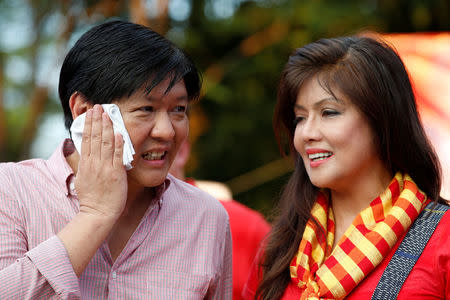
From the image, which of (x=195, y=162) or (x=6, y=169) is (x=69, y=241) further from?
(x=195, y=162)

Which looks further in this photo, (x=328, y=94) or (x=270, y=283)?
(x=270, y=283)

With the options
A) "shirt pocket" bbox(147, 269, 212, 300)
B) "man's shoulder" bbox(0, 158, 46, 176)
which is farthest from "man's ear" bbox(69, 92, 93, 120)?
"shirt pocket" bbox(147, 269, 212, 300)

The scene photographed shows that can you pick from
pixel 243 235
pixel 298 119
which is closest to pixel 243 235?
pixel 243 235

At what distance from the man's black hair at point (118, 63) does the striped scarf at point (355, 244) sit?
0.88 meters

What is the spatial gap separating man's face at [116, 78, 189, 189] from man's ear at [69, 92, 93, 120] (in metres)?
0.13

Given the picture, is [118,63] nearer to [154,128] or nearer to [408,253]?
[154,128]

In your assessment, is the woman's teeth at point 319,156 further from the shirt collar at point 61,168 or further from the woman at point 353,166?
the shirt collar at point 61,168

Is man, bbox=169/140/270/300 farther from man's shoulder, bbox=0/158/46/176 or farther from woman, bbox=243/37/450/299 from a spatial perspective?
man's shoulder, bbox=0/158/46/176

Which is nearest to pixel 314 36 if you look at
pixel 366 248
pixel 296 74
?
pixel 296 74

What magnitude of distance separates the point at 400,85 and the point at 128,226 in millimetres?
1225

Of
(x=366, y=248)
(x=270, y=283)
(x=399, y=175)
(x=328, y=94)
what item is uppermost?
(x=328, y=94)

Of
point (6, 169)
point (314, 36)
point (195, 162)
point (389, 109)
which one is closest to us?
point (6, 169)

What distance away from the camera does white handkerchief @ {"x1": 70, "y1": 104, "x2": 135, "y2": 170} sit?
2.11m

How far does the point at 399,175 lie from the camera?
95.0 inches
